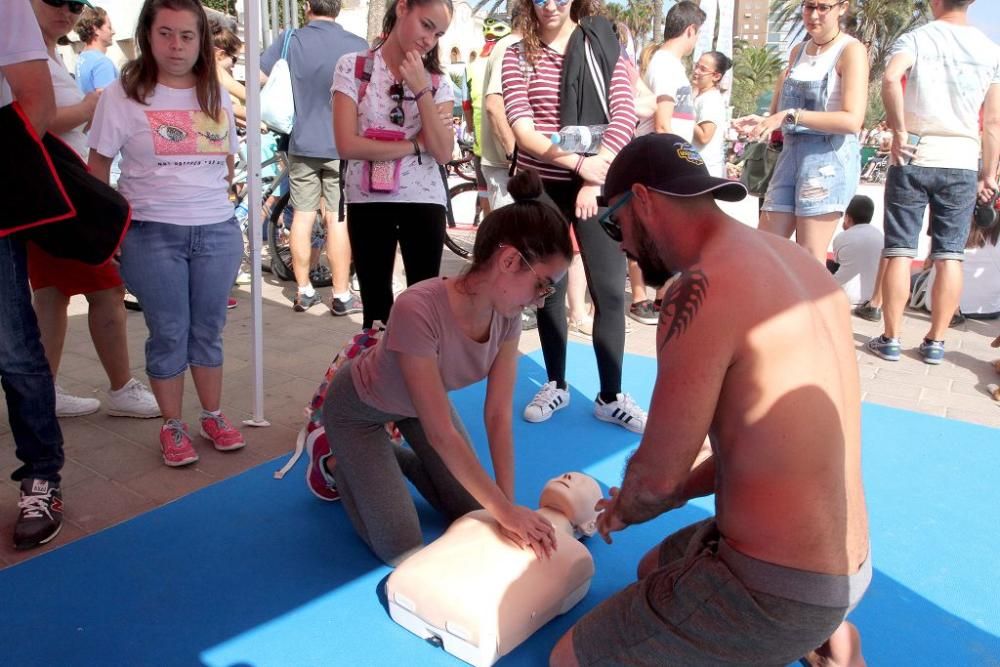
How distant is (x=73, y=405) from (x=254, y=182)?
4.23 feet

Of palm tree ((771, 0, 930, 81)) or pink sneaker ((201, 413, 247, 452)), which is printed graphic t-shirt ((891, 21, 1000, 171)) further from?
palm tree ((771, 0, 930, 81))

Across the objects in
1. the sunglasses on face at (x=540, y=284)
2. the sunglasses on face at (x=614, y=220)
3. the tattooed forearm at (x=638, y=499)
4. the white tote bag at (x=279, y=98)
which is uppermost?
the white tote bag at (x=279, y=98)

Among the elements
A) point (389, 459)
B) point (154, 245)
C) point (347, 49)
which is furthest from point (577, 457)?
point (347, 49)

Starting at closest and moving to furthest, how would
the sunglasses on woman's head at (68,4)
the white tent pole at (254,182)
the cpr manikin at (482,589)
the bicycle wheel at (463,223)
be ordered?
the cpr manikin at (482,589), the sunglasses on woman's head at (68,4), the white tent pole at (254,182), the bicycle wheel at (463,223)

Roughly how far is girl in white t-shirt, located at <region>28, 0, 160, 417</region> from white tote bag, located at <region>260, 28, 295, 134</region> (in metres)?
2.07

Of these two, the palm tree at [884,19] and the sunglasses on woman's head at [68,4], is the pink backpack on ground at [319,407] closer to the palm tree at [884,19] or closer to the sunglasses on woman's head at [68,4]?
the sunglasses on woman's head at [68,4]

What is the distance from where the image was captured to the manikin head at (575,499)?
93.2 inches

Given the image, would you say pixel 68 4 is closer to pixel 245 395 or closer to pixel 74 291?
pixel 74 291

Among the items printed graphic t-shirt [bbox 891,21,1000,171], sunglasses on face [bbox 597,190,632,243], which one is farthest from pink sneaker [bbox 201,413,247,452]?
printed graphic t-shirt [bbox 891,21,1000,171]

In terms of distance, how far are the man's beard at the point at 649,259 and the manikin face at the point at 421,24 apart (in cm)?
164

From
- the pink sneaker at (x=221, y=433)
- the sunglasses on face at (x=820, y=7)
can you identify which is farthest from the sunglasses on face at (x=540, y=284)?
the sunglasses on face at (x=820, y=7)

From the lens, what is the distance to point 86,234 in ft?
8.25

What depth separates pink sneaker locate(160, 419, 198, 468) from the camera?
2.90 meters

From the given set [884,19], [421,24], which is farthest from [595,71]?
[884,19]
